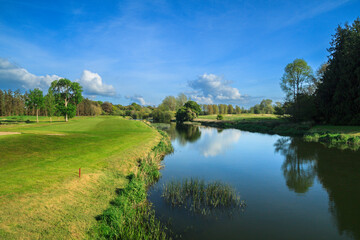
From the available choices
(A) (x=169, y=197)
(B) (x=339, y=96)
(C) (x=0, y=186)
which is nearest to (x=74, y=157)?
(C) (x=0, y=186)

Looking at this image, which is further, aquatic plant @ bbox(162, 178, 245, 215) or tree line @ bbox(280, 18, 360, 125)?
tree line @ bbox(280, 18, 360, 125)

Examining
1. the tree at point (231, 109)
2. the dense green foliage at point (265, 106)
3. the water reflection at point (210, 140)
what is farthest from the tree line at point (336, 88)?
the tree at point (231, 109)

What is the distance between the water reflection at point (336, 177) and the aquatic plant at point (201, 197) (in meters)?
4.20

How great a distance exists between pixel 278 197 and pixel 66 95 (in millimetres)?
71369

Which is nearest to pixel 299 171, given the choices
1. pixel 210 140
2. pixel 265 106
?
pixel 210 140

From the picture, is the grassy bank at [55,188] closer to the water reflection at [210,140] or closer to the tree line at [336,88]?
the water reflection at [210,140]

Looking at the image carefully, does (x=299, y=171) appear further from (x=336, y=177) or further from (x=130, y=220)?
(x=130, y=220)

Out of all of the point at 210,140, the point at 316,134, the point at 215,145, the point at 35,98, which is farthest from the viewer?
the point at 35,98

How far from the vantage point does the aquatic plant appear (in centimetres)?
907

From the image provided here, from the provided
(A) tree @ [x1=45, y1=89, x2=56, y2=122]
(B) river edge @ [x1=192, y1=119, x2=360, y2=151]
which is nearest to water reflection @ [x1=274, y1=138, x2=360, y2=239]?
(B) river edge @ [x1=192, y1=119, x2=360, y2=151]

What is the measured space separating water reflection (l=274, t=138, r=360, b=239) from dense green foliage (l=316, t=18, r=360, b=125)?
17.2 m

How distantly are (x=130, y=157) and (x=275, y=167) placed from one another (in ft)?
41.0

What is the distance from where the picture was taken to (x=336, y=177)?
1333cm

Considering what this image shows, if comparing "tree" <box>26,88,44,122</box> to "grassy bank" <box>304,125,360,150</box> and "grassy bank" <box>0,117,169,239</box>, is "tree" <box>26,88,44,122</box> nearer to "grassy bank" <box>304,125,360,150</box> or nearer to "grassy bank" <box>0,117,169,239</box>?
"grassy bank" <box>0,117,169,239</box>
